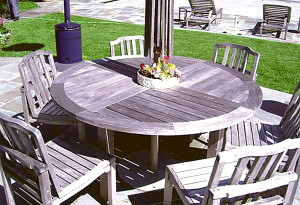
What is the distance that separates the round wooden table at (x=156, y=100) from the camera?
8.26ft

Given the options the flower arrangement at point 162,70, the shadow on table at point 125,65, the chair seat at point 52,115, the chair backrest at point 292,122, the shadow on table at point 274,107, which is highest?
the flower arrangement at point 162,70

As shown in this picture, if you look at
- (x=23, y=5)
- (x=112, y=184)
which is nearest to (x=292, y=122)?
(x=112, y=184)

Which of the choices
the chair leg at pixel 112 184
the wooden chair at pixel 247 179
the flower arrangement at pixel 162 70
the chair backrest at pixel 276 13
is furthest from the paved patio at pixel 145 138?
the flower arrangement at pixel 162 70

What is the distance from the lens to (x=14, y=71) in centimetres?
611

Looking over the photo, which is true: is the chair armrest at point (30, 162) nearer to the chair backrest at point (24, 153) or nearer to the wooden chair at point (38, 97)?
the chair backrest at point (24, 153)

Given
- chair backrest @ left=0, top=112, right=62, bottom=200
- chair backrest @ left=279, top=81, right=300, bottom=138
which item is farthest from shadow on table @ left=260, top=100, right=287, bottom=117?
chair backrest @ left=0, top=112, right=62, bottom=200

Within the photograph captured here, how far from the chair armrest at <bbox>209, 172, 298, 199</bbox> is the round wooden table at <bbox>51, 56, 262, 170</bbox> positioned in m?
0.62

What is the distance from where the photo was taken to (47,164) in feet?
7.27

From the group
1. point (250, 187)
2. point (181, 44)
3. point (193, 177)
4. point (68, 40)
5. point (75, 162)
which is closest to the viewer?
point (250, 187)

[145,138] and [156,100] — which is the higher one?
[156,100]

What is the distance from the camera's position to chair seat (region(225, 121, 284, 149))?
300 centimetres

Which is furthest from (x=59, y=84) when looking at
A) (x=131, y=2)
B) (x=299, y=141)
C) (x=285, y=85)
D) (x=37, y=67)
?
(x=131, y=2)

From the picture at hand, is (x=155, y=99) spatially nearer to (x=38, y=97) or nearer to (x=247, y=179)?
(x=247, y=179)

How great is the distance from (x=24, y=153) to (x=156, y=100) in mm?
1171
